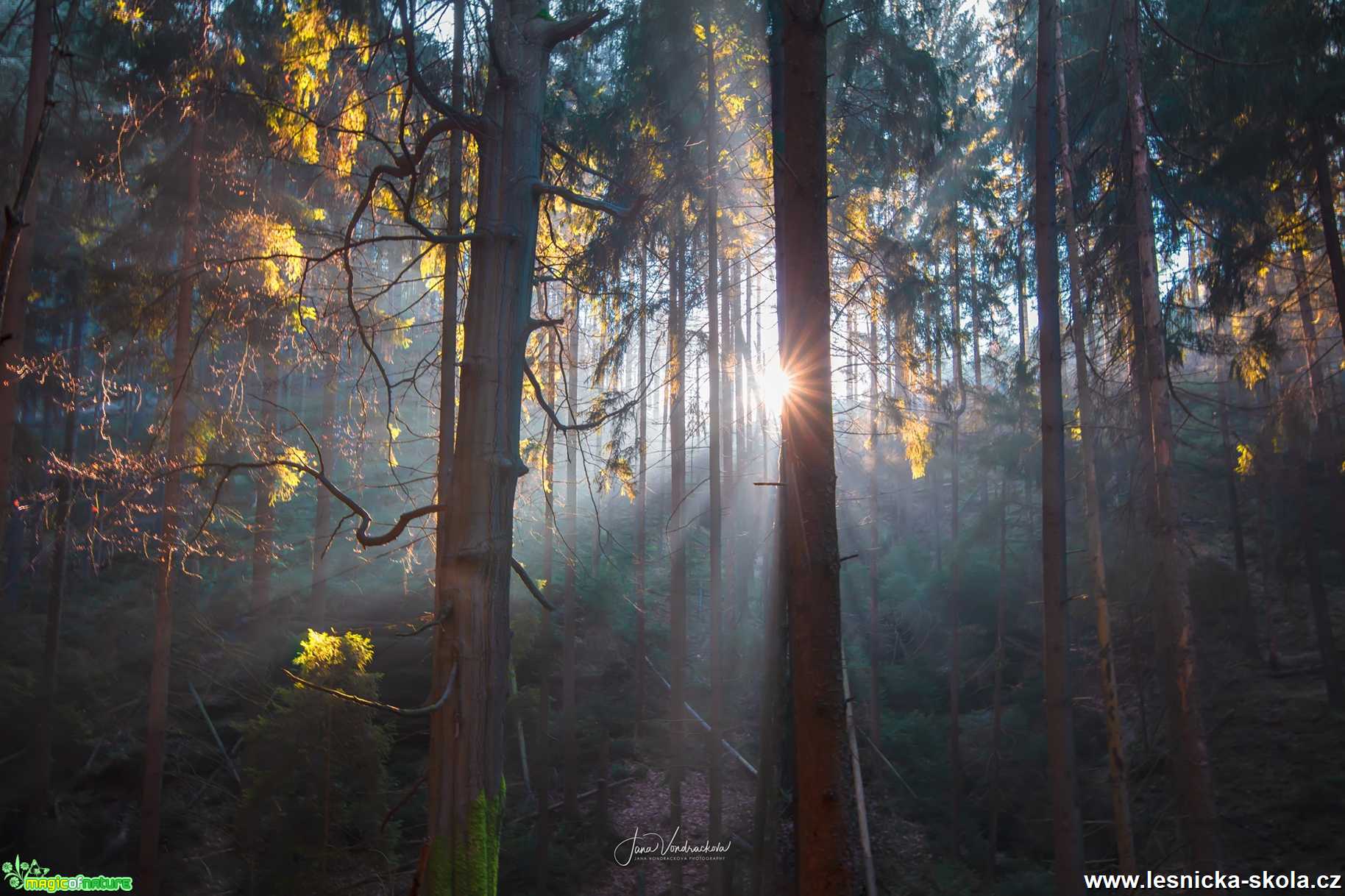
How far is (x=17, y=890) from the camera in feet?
33.0

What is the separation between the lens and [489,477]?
5.02 metres

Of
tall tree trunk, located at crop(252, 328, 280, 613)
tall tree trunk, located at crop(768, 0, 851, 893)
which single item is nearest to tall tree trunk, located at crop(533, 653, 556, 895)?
tall tree trunk, located at crop(252, 328, 280, 613)

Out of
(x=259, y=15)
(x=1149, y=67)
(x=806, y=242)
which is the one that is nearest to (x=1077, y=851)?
(x=806, y=242)

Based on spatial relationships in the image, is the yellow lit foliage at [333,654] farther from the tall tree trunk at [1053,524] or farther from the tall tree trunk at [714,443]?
the tall tree trunk at [1053,524]

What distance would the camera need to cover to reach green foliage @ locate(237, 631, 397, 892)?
9672 millimetres

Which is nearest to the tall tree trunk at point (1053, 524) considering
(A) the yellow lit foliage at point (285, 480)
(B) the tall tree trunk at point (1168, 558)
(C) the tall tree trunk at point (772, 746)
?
(B) the tall tree trunk at point (1168, 558)

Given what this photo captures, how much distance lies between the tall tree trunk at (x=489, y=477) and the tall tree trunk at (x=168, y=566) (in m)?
6.31

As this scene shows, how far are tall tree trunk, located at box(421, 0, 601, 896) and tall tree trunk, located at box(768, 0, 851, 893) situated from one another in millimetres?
1902

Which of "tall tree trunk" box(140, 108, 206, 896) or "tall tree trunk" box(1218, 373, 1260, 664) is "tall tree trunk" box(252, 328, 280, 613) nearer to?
"tall tree trunk" box(140, 108, 206, 896)

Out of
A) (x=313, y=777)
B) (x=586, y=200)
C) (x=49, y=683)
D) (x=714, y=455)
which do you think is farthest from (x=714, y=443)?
(x=49, y=683)

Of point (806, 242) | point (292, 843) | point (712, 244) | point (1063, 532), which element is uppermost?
point (712, 244)

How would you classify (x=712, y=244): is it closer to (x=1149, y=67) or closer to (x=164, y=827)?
(x=1149, y=67)

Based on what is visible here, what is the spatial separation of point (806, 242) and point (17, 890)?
13.3 m

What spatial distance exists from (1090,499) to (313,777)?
1232cm
